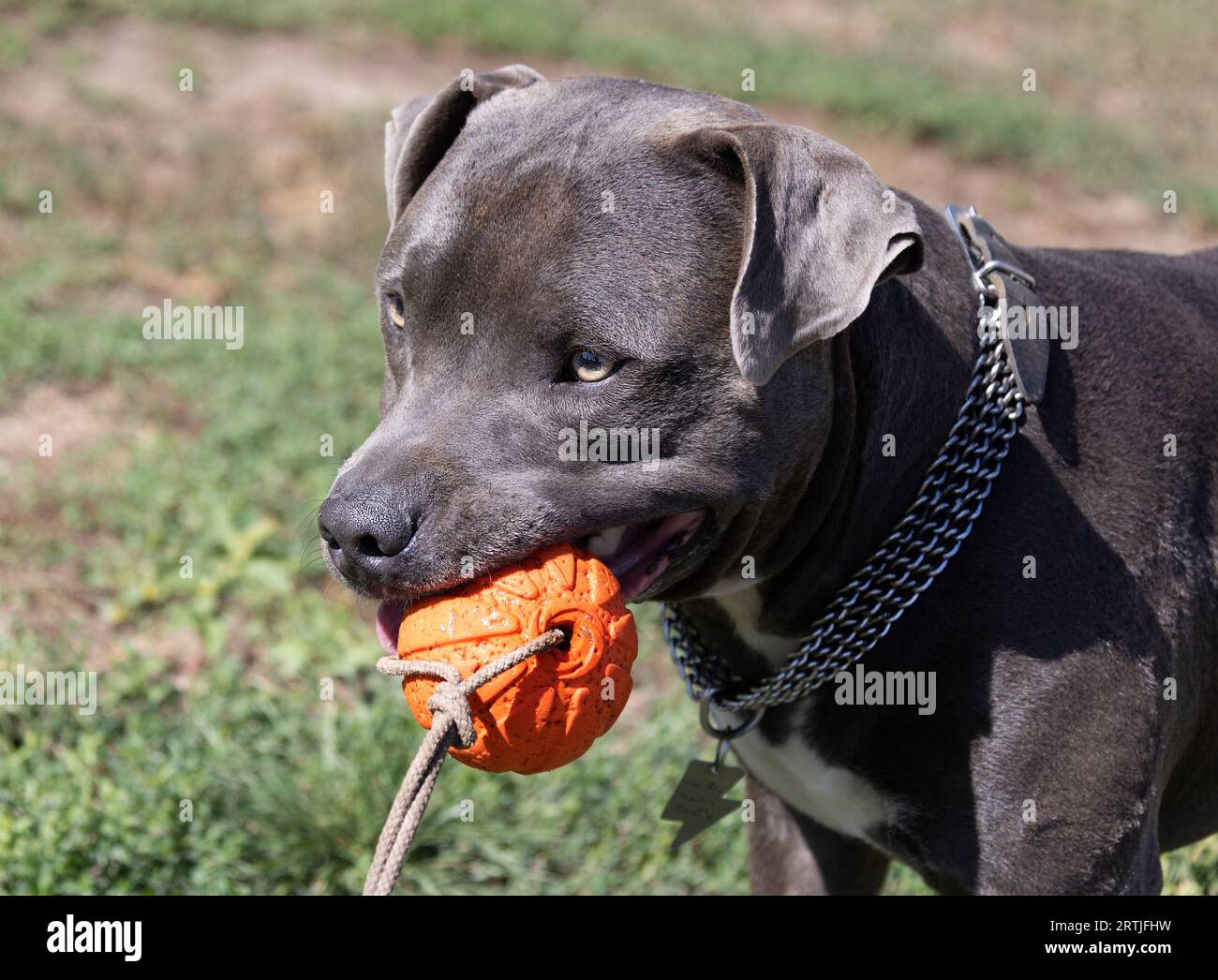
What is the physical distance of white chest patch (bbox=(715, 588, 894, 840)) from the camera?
3.01 meters

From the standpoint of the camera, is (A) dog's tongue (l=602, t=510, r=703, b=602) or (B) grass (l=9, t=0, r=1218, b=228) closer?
(A) dog's tongue (l=602, t=510, r=703, b=602)

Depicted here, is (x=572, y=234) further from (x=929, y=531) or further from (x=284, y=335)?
(x=284, y=335)

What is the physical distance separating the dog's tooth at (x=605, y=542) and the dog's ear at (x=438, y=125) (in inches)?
33.6

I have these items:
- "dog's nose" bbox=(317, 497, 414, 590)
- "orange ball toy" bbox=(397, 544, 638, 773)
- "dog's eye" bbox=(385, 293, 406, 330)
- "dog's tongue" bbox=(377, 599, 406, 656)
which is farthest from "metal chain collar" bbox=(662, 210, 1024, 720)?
"dog's eye" bbox=(385, 293, 406, 330)

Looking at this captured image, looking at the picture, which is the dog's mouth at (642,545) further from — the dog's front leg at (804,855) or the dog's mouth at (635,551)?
the dog's front leg at (804,855)

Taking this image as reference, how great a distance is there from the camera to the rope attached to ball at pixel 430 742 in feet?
7.69

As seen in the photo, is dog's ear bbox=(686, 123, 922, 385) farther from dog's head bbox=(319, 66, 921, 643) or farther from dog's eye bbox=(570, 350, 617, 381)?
dog's eye bbox=(570, 350, 617, 381)

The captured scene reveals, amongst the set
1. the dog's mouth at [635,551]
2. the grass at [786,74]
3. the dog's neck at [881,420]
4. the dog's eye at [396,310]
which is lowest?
the dog's mouth at [635,551]

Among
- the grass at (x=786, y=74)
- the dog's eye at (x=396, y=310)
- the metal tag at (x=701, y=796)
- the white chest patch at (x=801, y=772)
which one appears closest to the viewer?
the dog's eye at (x=396, y=310)

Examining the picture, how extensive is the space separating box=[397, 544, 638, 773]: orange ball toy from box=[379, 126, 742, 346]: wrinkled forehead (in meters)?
0.49

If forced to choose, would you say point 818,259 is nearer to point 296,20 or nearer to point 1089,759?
point 1089,759

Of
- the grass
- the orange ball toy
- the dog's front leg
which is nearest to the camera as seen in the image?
the orange ball toy

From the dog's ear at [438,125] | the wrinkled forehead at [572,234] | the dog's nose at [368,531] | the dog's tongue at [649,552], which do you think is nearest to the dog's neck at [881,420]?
the dog's tongue at [649,552]
